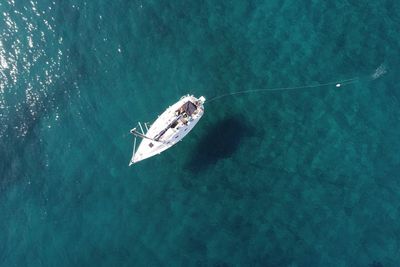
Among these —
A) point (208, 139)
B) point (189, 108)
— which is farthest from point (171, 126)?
point (208, 139)

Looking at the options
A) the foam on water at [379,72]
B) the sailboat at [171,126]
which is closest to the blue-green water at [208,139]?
the foam on water at [379,72]

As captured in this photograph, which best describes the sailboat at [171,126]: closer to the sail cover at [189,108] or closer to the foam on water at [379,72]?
the sail cover at [189,108]

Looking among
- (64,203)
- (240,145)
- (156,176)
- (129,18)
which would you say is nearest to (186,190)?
(156,176)

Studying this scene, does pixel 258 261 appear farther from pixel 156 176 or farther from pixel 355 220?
pixel 156 176

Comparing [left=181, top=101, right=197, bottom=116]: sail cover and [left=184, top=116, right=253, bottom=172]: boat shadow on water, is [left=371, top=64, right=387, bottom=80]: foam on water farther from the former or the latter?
[left=181, top=101, right=197, bottom=116]: sail cover

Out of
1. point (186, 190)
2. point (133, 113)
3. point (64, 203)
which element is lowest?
point (186, 190)
